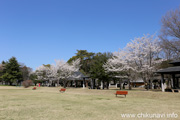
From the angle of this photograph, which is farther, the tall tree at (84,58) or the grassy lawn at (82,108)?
the tall tree at (84,58)

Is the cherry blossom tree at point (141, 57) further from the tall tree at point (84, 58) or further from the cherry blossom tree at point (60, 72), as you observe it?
the tall tree at point (84, 58)

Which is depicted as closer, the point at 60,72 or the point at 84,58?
the point at 60,72

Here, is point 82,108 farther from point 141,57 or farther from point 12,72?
point 12,72

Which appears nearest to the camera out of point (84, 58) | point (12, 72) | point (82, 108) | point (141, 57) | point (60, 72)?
point (82, 108)

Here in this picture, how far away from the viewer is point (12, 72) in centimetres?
6231

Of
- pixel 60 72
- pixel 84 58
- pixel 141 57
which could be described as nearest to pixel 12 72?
pixel 60 72

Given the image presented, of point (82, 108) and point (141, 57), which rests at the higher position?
point (141, 57)

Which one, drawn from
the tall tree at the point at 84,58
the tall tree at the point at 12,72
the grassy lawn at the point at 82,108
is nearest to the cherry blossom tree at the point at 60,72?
the tall tree at the point at 12,72

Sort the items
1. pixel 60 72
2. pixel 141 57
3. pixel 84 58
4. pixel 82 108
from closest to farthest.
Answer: pixel 82 108 < pixel 141 57 < pixel 60 72 < pixel 84 58

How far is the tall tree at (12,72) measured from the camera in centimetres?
6169

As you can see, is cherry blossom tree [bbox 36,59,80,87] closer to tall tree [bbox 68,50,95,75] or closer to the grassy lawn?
tall tree [bbox 68,50,95,75]

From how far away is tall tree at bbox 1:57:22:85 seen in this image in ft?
202

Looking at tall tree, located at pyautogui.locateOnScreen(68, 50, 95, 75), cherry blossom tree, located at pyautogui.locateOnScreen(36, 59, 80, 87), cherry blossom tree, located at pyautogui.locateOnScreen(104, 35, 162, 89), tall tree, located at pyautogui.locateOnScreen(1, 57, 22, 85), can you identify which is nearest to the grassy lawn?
cherry blossom tree, located at pyautogui.locateOnScreen(104, 35, 162, 89)

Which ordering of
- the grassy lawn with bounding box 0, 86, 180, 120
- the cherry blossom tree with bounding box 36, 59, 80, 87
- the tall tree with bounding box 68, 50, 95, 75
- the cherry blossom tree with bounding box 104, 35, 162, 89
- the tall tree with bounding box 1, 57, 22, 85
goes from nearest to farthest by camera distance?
1. the grassy lawn with bounding box 0, 86, 180, 120
2. the cherry blossom tree with bounding box 104, 35, 162, 89
3. the cherry blossom tree with bounding box 36, 59, 80, 87
4. the tall tree with bounding box 1, 57, 22, 85
5. the tall tree with bounding box 68, 50, 95, 75
